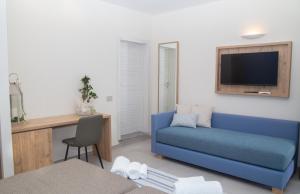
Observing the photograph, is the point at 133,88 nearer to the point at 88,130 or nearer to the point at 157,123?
the point at 157,123

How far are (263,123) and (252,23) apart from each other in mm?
1623

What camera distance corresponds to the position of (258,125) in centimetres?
361

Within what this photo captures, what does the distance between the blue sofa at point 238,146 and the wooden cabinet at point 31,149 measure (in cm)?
171

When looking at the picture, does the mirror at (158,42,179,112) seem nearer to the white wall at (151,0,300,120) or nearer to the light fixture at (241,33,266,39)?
the white wall at (151,0,300,120)

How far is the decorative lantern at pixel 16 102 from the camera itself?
301 centimetres

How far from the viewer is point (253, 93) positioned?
12.5ft

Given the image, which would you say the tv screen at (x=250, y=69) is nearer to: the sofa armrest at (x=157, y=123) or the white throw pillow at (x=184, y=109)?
the white throw pillow at (x=184, y=109)

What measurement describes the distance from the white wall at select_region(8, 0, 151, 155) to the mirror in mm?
868

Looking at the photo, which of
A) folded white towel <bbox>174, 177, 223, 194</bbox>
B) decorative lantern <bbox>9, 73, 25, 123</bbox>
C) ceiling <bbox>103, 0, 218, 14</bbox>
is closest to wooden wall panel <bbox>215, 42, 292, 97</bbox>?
ceiling <bbox>103, 0, 218, 14</bbox>

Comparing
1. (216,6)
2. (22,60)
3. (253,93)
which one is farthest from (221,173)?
(22,60)

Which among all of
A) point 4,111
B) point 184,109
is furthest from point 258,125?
point 4,111

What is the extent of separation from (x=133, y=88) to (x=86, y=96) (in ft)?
4.79

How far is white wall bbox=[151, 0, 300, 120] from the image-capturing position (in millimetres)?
3494

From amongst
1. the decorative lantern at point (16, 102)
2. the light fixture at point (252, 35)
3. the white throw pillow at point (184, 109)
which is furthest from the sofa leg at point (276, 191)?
the decorative lantern at point (16, 102)
